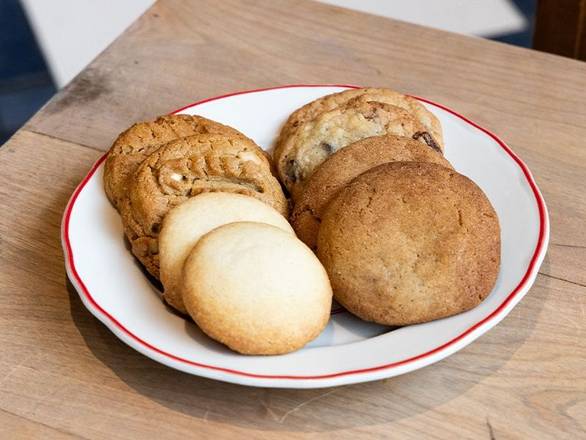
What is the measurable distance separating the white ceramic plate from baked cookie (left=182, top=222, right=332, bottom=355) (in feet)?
0.07

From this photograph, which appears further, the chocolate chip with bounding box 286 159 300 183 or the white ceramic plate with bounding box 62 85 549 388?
the chocolate chip with bounding box 286 159 300 183

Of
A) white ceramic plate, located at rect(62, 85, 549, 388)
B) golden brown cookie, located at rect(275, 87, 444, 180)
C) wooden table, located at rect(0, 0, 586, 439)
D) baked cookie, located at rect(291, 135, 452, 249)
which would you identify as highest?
baked cookie, located at rect(291, 135, 452, 249)

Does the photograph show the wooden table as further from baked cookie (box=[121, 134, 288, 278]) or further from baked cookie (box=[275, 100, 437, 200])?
baked cookie (box=[275, 100, 437, 200])

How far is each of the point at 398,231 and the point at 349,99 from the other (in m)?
0.31

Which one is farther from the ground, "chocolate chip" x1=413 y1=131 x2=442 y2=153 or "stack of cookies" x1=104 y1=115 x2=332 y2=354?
"stack of cookies" x1=104 y1=115 x2=332 y2=354

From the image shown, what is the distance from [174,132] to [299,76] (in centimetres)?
37

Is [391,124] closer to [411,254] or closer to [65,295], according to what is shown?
[411,254]

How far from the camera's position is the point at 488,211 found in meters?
0.77

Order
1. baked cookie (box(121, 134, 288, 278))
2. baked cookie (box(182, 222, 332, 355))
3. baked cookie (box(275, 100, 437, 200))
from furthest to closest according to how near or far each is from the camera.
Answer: baked cookie (box(275, 100, 437, 200)) → baked cookie (box(121, 134, 288, 278)) → baked cookie (box(182, 222, 332, 355))

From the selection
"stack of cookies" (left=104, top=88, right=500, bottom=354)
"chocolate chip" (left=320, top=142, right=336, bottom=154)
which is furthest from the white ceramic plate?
"chocolate chip" (left=320, top=142, right=336, bottom=154)

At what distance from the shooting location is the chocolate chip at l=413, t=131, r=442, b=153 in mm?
911

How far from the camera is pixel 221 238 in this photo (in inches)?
27.5

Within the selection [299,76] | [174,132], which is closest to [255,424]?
[174,132]

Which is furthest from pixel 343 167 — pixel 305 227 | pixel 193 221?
pixel 193 221
